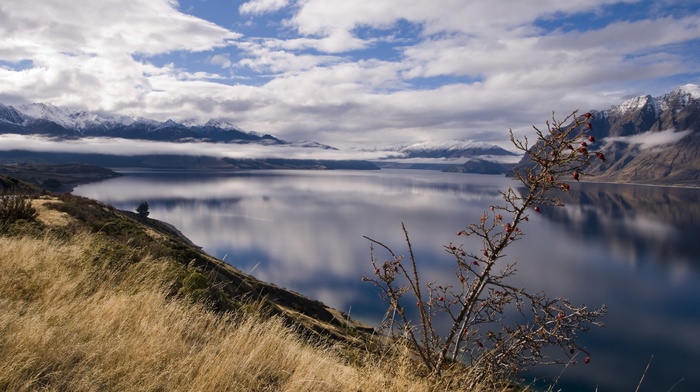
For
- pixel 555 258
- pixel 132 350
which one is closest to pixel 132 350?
pixel 132 350

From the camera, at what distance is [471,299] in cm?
427

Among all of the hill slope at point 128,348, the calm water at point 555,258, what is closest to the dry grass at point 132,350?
the hill slope at point 128,348

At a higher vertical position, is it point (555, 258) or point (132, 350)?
point (132, 350)

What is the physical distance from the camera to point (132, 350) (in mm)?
A: 4270

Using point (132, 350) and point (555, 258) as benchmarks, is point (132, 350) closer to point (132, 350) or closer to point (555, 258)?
point (132, 350)

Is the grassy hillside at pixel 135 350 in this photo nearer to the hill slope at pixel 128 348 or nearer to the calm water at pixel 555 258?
the hill slope at pixel 128 348

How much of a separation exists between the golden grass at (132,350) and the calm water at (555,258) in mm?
10748

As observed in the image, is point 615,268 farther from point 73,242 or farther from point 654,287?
point 73,242

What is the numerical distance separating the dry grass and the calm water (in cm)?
1079

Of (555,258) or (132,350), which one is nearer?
(132,350)

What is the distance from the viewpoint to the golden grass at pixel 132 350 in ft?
12.3

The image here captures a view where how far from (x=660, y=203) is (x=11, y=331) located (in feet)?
788

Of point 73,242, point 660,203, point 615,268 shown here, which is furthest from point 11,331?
point 660,203

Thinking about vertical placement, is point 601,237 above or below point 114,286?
below
